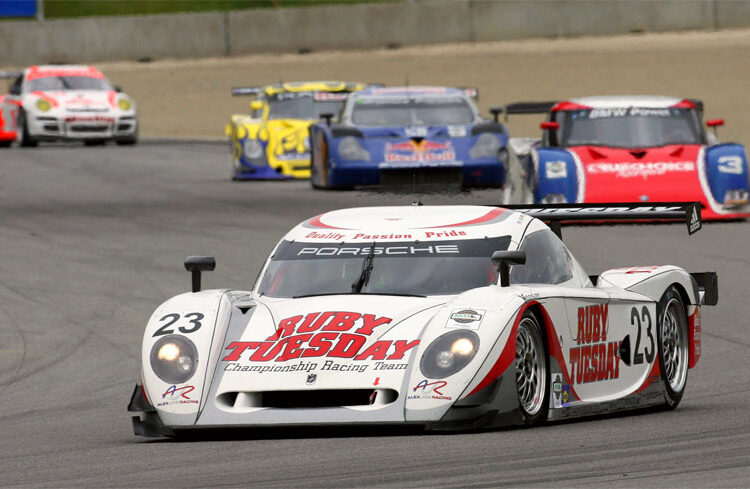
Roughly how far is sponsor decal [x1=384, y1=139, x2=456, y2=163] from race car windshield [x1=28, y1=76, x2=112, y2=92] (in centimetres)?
1174

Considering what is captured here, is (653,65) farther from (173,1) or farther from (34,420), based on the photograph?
(34,420)

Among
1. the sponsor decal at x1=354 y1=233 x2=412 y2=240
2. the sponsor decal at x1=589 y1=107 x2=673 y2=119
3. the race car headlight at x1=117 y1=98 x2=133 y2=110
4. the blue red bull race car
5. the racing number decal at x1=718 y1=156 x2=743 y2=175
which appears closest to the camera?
the sponsor decal at x1=354 y1=233 x2=412 y2=240

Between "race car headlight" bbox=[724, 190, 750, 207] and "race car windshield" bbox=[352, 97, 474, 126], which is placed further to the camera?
"race car windshield" bbox=[352, 97, 474, 126]

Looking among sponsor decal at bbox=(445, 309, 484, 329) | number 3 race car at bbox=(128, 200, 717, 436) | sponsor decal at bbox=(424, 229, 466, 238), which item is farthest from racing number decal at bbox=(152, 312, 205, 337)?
sponsor decal at bbox=(424, 229, 466, 238)

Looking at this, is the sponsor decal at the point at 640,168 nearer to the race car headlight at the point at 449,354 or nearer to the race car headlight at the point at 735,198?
the race car headlight at the point at 735,198

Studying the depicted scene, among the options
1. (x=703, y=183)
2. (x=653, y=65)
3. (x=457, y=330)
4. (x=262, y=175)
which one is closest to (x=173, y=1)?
(x=653, y=65)

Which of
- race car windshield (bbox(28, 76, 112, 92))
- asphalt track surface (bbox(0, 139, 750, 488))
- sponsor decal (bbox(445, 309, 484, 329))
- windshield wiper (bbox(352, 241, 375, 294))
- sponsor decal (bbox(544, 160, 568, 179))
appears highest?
race car windshield (bbox(28, 76, 112, 92))

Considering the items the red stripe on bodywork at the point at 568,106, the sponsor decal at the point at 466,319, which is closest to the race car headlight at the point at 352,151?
the red stripe on bodywork at the point at 568,106

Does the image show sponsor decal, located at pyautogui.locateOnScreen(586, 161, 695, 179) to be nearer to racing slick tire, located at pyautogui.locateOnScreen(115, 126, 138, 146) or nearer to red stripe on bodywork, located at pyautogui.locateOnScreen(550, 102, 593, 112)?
red stripe on bodywork, located at pyautogui.locateOnScreen(550, 102, 593, 112)

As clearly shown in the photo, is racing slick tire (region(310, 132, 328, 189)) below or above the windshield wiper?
below

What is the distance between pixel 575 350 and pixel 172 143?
2570 centimetres

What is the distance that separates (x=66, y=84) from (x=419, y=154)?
39.8ft

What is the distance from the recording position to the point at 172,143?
112 feet

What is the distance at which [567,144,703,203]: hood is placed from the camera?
1928cm
